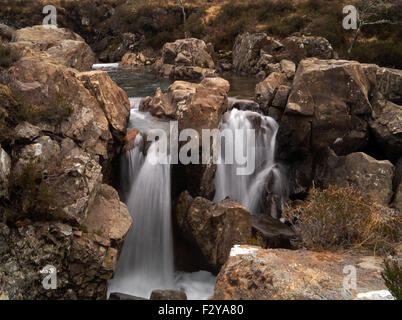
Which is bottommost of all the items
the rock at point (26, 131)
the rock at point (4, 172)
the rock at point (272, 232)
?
the rock at point (272, 232)

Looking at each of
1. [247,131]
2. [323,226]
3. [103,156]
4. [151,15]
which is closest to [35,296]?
[103,156]

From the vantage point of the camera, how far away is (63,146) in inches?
309

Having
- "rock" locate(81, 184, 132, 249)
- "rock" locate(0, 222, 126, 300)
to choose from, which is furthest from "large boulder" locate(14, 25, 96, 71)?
"rock" locate(0, 222, 126, 300)

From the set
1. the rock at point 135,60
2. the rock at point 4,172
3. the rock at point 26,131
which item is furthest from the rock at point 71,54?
the rock at point 135,60

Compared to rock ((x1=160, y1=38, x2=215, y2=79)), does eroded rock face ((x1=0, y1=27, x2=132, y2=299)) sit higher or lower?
lower

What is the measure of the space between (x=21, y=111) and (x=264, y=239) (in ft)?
25.1

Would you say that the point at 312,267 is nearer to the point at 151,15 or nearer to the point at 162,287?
the point at 162,287

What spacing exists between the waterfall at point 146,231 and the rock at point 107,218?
213 centimetres

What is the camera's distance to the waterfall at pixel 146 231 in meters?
9.30

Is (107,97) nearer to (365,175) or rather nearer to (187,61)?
(365,175)

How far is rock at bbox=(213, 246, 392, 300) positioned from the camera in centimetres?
418

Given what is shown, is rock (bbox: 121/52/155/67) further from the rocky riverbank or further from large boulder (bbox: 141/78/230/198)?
large boulder (bbox: 141/78/230/198)

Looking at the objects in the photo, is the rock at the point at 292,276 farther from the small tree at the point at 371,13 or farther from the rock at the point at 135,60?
the rock at the point at 135,60

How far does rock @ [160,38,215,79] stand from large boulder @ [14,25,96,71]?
14.0 metres
